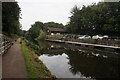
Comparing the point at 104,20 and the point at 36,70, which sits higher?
the point at 104,20

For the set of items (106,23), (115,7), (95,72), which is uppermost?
(115,7)

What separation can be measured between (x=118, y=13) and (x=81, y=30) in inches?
943

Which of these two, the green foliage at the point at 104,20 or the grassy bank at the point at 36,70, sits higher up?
the green foliage at the point at 104,20

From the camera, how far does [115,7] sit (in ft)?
164

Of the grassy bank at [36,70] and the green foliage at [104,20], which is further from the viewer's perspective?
the green foliage at [104,20]

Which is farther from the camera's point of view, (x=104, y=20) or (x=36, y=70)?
(x=104, y=20)

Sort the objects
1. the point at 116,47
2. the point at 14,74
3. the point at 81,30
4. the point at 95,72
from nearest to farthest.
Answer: the point at 14,74
the point at 95,72
the point at 116,47
the point at 81,30

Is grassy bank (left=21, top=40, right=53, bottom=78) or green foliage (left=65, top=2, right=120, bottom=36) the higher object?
green foliage (left=65, top=2, right=120, bottom=36)

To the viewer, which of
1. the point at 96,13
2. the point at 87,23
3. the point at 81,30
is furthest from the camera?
the point at 81,30

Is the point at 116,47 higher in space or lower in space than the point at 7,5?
lower

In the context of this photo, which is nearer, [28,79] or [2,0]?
[28,79]

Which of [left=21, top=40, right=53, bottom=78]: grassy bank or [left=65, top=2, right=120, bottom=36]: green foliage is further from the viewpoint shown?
[left=65, top=2, right=120, bottom=36]: green foliage

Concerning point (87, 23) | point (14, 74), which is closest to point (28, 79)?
point (14, 74)

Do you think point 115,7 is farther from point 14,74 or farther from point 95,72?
point 14,74
